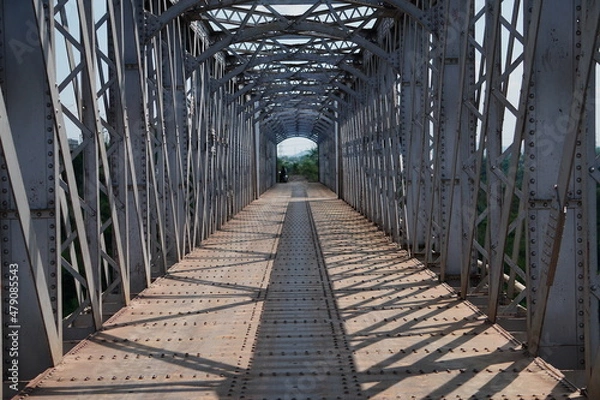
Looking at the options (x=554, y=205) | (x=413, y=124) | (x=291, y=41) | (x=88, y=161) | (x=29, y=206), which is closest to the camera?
(x=554, y=205)

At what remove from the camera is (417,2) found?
39.0ft

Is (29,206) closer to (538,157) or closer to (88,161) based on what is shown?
(88,161)

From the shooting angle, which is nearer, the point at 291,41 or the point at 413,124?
the point at 413,124

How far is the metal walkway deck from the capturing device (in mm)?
5348

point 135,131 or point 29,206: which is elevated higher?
point 135,131

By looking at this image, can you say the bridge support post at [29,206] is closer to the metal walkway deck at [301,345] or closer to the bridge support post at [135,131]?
the metal walkway deck at [301,345]

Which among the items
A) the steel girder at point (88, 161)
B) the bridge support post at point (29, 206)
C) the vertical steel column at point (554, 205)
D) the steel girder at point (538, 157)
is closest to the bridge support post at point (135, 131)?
the steel girder at point (88, 161)

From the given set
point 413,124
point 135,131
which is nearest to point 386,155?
point 413,124

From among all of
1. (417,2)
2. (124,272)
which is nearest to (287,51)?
(417,2)

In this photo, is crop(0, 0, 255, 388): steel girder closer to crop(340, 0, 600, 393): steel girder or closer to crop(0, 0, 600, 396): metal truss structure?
crop(0, 0, 600, 396): metal truss structure

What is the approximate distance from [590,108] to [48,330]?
→ 16.2 feet

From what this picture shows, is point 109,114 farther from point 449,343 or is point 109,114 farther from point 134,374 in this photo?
point 449,343

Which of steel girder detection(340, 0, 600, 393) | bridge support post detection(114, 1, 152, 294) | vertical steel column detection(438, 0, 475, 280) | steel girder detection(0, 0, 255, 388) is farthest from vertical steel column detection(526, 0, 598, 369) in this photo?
bridge support post detection(114, 1, 152, 294)

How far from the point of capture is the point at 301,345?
666cm
